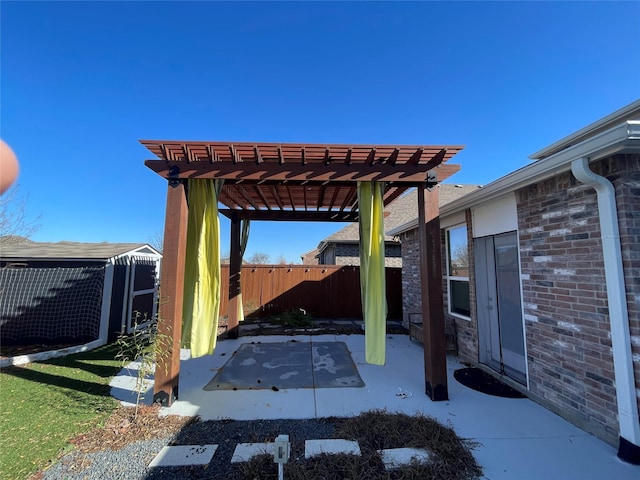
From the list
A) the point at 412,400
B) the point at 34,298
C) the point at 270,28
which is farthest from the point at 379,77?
the point at 34,298

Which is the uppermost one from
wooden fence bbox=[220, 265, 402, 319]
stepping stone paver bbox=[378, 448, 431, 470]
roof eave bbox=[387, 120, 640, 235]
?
roof eave bbox=[387, 120, 640, 235]

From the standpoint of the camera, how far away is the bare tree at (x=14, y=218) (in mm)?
8461

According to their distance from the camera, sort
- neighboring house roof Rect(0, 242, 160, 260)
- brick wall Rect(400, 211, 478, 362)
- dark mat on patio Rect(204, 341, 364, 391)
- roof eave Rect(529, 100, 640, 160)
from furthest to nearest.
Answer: neighboring house roof Rect(0, 242, 160, 260) < brick wall Rect(400, 211, 478, 362) < dark mat on patio Rect(204, 341, 364, 391) < roof eave Rect(529, 100, 640, 160)

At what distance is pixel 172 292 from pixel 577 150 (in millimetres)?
4838

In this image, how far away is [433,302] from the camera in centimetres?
380

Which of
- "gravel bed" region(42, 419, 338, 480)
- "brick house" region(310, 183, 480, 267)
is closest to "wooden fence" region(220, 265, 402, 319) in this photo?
"brick house" region(310, 183, 480, 267)

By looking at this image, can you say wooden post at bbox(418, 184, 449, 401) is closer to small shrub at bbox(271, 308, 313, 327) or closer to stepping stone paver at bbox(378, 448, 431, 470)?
stepping stone paver at bbox(378, 448, 431, 470)

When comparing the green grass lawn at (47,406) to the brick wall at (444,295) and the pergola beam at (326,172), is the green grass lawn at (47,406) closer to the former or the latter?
the pergola beam at (326,172)

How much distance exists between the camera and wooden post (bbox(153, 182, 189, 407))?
→ 11.7 ft

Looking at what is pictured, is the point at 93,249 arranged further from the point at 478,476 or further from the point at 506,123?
the point at 506,123

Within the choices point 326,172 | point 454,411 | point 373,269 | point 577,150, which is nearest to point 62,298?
point 326,172

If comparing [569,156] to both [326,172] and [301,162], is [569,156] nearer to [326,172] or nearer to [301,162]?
[326,172]

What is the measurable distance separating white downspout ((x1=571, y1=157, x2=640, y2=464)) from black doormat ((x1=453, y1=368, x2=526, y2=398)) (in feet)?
4.37

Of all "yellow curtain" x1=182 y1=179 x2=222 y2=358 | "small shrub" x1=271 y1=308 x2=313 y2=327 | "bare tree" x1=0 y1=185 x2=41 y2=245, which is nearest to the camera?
"yellow curtain" x1=182 y1=179 x2=222 y2=358
